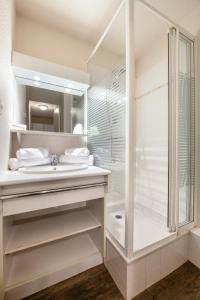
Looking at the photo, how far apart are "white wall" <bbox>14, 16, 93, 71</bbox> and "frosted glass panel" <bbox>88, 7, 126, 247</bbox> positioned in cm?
19

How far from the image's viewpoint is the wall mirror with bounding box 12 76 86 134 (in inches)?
58.7

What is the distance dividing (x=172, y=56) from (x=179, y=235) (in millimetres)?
1524

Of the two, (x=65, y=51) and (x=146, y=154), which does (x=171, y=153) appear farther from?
(x=65, y=51)

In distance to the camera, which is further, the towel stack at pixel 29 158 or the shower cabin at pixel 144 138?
the towel stack at pixel 29 158

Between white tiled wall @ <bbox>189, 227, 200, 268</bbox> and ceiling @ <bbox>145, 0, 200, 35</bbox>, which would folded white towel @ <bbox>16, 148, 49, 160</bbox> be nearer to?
white tiled wall @ <bbox>189, 227, 200, 268</bbox>

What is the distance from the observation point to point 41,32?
62.5 inches

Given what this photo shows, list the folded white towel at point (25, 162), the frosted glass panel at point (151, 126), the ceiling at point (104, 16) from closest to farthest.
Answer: the folded white towel at point (25, 162) → the ceiling at point (104, 16) → the frosted glass panel at point (151, 126)

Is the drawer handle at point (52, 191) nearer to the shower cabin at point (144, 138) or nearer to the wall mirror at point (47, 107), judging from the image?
the shower cabin at point (144, 138)

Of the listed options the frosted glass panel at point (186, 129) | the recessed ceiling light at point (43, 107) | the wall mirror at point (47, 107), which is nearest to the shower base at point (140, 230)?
the frosted glass panel at point (186, 129)

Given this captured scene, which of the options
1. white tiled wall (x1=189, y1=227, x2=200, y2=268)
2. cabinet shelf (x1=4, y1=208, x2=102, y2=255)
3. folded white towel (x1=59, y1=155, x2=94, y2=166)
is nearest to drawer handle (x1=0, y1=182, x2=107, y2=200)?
cabinet shelf (x1=4, y1=208, x2=102, y2=255)

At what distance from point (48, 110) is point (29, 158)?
0.58 m

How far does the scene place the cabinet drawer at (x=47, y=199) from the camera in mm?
904

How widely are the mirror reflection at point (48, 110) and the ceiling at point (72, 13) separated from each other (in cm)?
67

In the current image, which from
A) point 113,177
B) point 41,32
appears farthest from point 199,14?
point 113,177
